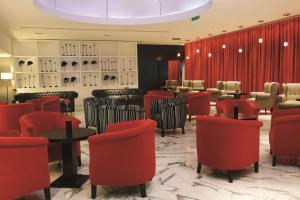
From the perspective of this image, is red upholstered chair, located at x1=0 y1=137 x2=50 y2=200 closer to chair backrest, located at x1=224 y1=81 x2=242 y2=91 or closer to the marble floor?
the marble floor

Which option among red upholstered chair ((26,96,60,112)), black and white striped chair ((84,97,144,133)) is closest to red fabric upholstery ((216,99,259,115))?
black and white striped chair ((84,97,144,133))

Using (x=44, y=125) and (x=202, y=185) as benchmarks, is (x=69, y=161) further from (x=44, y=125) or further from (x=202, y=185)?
(x=202, y=185)

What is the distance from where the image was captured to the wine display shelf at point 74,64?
1220cm

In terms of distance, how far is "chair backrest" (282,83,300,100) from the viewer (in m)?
8.93

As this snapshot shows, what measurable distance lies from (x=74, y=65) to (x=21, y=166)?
33.2 ft

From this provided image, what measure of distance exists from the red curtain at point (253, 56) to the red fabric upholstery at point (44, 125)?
8.08m

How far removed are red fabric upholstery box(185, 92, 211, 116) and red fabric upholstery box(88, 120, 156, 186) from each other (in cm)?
524

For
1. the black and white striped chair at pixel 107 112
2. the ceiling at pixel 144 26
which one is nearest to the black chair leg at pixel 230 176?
the black and white striped chair at pixel 107 112

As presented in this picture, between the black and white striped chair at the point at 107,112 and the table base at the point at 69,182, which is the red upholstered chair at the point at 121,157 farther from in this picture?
the black and white striped chair at the point at 107,112

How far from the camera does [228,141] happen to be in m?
3.78

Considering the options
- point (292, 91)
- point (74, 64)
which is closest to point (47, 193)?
point (292, 91)

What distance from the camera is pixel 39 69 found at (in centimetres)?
1225

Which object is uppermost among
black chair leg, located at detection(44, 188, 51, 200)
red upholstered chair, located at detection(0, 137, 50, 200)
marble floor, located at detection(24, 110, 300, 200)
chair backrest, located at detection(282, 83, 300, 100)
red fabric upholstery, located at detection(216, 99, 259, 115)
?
chair backrest, located at detection(282, 83, 300, 100)

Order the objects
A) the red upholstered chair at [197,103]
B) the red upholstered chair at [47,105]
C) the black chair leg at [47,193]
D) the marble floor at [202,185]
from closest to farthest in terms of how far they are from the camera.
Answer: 1. the black chair leg at [47,193]
2. the marble floor at [202,185]
3. the red upholstered chair at [47,105]
4. the red upholstered chair at [197,103]
